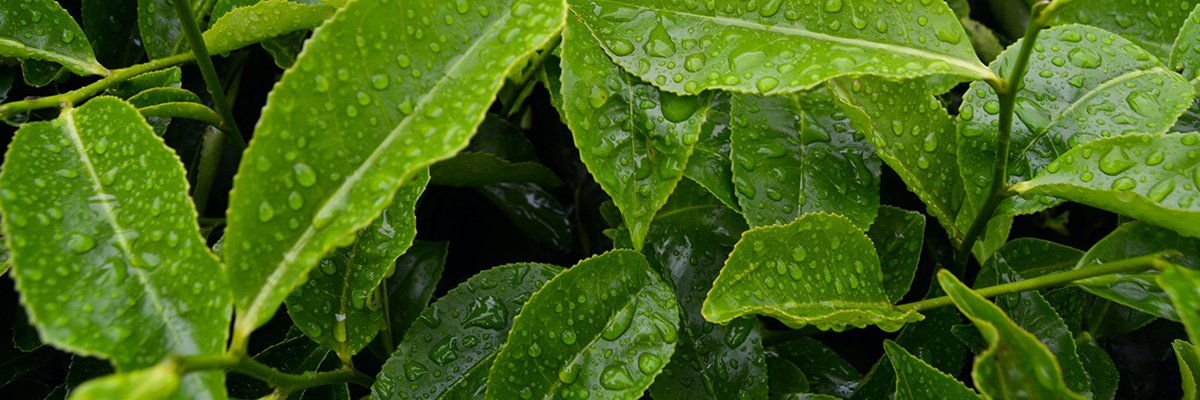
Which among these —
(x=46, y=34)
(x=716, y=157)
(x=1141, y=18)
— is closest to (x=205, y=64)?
(x=46, y=34)

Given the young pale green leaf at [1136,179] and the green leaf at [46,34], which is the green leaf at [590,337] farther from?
the green leaf at [46,34]

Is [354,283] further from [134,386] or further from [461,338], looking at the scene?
[134,386]

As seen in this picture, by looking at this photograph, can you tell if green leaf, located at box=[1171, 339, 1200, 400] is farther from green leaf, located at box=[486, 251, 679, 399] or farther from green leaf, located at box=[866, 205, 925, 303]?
green leaf, located at box=[486, 251, 679, 399]

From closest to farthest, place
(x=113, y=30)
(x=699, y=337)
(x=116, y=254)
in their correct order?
(x=116, y=254)
(x=699, y=337)
(x=113, y=30)

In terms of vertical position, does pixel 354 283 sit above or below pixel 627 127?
below

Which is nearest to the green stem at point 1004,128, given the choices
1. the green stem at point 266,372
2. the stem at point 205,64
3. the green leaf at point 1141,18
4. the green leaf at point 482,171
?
the green leaf at point 1141,18

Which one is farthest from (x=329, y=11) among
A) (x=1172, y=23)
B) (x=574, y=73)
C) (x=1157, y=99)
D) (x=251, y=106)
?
(x=1172, y=23)

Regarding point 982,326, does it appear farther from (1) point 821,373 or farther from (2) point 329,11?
(2) point 329,11
